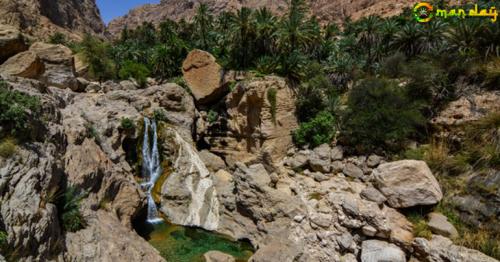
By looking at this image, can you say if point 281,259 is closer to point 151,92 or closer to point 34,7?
point 151,92

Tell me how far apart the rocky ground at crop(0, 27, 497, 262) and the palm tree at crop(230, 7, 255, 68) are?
11.6 feet

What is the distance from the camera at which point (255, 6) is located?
94.2 meters

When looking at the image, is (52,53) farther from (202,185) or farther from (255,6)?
(255,6)

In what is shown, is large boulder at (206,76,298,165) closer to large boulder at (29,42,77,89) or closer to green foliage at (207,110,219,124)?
green foliage at (207,110,219,124)

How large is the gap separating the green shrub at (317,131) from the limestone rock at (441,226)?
7.22 m

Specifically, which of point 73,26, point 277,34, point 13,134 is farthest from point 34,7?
point 13,134

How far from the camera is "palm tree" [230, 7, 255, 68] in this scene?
20359 millimetres

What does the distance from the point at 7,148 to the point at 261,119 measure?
12.9 metres

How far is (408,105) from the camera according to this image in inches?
492

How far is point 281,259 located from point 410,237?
13.8 feet

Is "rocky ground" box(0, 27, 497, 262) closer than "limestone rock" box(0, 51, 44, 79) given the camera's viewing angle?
Yes

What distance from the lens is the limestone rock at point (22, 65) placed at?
1098 centimetres

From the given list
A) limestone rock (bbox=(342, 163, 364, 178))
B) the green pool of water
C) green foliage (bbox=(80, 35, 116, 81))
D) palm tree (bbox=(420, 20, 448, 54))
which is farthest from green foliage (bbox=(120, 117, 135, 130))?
palm tree (bbox=(420, 20, 448, 54))

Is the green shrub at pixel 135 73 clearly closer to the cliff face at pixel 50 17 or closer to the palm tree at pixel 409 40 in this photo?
the palm tree at pixel 409 40
